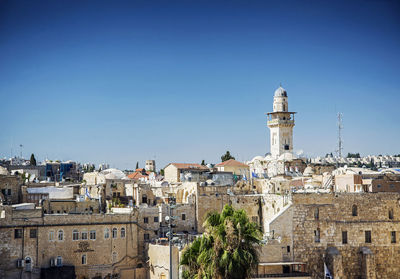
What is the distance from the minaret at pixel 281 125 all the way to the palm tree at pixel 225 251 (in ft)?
130

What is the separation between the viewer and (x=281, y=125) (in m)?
67.2

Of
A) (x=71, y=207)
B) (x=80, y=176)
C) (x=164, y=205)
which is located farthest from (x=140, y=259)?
(x=80, y=176)

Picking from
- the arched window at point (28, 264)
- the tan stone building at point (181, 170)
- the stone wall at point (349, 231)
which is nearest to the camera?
the arched window at point (28, 264)

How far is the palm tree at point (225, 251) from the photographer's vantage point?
27.3 metres

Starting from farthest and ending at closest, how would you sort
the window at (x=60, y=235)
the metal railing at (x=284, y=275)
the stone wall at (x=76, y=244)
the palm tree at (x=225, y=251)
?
the window at (x=60, y=235) → the stone wall at (x=76, y=244) → the metal railing at (x=284, y=275) → the palm tree at (x=225, y=251)

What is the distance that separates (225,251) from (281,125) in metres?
41.8

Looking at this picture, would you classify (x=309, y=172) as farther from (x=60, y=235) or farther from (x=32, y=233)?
(x=32, y=233)

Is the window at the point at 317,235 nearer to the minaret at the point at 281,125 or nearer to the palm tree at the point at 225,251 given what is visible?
the palm tree at the point at 225,251

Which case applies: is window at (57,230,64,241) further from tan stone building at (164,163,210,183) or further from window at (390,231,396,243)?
window at (390,231,396,243)

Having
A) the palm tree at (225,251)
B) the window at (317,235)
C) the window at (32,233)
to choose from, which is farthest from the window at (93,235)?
the window at (317,235)

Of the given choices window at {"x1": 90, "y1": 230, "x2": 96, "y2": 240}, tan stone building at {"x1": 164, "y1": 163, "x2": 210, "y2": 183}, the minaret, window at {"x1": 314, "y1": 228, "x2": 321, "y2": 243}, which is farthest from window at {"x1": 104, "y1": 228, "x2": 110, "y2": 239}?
the minaret

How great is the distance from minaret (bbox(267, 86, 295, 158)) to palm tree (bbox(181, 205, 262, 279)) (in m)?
39.5

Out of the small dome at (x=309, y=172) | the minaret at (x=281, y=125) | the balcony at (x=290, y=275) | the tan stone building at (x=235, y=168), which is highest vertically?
the minaret at (x=281, y=125)

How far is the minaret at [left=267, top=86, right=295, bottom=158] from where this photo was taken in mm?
67375
